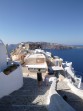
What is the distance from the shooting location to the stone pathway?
46.2 feet

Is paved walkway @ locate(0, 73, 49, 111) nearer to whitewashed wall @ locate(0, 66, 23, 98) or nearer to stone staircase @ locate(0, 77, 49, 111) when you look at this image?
stone staircase @ locate(0, 77, 49, 111)

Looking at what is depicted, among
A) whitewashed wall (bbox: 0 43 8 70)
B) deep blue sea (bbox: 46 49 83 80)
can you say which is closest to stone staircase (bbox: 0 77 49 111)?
whitewashed wall (bbox: 0 43 8 70)

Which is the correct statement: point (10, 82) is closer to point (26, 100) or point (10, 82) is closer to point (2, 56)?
point (26, 100)

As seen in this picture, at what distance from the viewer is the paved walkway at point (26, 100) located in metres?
11.7

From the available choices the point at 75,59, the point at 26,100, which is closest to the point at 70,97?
the point at 26,100

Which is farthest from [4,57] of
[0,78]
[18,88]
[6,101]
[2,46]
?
[6,101]

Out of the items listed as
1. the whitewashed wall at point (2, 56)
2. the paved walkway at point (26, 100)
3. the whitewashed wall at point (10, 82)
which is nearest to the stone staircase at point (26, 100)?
the paved walkway at point (26, 100)

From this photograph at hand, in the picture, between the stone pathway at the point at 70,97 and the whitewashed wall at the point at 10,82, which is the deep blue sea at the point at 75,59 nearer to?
the stone pathway at the point at 70,97

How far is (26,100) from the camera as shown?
1330 cm

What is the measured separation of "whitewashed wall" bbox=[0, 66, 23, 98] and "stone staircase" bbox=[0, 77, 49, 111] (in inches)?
13.7

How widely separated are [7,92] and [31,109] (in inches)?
137

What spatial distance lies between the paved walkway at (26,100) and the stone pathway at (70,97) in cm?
132

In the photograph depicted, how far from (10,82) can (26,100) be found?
2.31 meters

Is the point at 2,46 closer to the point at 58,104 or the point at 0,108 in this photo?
the point at 0,108
